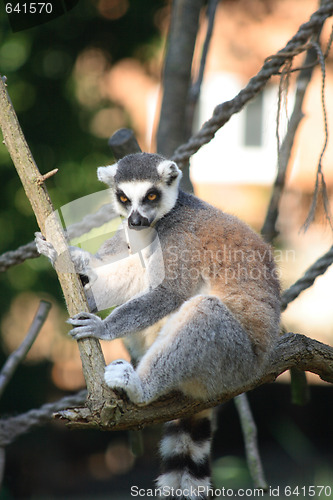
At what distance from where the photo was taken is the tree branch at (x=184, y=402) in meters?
2.17

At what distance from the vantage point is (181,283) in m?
2.84

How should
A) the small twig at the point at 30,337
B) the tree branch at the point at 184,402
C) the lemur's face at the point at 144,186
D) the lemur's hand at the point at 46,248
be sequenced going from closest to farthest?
the tree branch at the point at 184,402 → the lemur's hand at the point at 46,248 → the lemur's face at the point at 144,186 → the small twig at the point at 30,337

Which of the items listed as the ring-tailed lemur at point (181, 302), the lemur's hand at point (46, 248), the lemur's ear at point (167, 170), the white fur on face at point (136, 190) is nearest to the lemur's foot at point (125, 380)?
the ring-tailed lemur at point (181, 302)

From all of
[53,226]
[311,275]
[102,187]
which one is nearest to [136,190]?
[53,226]

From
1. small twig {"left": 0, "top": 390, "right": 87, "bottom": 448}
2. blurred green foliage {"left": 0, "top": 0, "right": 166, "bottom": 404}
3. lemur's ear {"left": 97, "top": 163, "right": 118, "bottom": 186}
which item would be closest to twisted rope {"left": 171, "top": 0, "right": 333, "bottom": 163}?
lemur's ear {"left": 97, "top": 163, "right": 118, "bottom": 186}

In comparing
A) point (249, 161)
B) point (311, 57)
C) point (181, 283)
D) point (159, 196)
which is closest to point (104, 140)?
point (249, 161)

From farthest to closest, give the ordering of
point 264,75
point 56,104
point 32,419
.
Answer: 1. point 56,104
2. point 32,419
3. point 264,75

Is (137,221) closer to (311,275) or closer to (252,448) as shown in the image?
(311,275)

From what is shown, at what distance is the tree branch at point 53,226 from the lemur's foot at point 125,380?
0.22ft

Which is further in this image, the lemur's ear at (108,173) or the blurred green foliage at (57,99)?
the blurred green foliage at (57,99)

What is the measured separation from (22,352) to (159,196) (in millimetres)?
1597

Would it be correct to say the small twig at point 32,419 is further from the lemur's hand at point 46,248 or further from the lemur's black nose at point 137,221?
the lemur's hand at point 46,248

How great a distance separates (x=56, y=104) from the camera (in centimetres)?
575

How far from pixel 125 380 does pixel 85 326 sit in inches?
11.5
